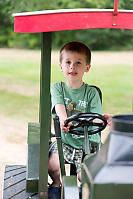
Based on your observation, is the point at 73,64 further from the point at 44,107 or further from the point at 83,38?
the point at 83,38

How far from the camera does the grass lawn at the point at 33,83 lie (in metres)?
12.9

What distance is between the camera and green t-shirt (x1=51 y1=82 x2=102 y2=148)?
4402 millimetres

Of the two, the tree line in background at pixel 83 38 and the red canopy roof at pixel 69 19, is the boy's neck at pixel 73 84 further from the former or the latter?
the tree line in background at pixel 83 38

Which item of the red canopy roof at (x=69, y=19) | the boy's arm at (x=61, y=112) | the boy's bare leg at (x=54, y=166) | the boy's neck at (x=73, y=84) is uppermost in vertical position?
the red canopy roof at (x=69, y=19)

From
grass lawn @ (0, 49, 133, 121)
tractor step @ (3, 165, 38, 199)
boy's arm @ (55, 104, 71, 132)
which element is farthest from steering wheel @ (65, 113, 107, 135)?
grass lawn @ (0, 49, 133, 121)

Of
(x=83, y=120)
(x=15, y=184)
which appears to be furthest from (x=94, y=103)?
(x=15, y=184)

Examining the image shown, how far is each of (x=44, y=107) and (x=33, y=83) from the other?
13.9 m

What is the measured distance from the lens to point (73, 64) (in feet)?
14.2

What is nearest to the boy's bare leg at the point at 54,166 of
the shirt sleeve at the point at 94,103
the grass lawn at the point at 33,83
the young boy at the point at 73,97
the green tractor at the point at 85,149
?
the young boy at the point at 73,97

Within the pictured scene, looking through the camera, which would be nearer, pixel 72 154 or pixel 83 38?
pixel 72 154

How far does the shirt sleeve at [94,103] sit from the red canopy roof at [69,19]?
1.28 meters

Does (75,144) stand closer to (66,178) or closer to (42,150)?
(42,150)

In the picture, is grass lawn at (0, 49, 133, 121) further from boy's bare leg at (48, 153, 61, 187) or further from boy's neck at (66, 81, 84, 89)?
boy's bare leg at (48, 153, 61, 187)

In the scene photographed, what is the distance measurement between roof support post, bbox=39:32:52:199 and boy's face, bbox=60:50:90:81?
65 cm
